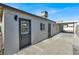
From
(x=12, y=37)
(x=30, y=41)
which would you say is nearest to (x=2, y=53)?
(x=12, y=37)

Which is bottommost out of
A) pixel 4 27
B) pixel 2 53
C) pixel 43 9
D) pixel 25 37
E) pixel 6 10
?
pixel 2 53

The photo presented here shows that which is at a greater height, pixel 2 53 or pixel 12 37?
pixel 12 37

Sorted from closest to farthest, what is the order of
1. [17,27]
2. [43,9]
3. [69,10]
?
[17,27] < [43,9] < [69,10]

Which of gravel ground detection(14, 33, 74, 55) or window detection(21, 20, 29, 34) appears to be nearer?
gravel ground detection(14, 33, 74, 55)

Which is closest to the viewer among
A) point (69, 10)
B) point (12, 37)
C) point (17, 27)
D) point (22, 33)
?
point (12, 37)

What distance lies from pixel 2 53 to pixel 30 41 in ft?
10.5

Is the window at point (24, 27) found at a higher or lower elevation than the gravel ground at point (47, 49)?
higher

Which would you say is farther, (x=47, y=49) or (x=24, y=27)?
(x=24, y=27)

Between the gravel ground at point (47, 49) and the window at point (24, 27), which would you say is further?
the window at point (24, 27)

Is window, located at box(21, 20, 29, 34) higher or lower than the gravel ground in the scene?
higher

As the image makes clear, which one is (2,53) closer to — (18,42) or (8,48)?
(8,48)

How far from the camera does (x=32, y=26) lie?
815cm

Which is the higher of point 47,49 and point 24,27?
point 24,27

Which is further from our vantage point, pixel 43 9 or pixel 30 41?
pixel 43 9
